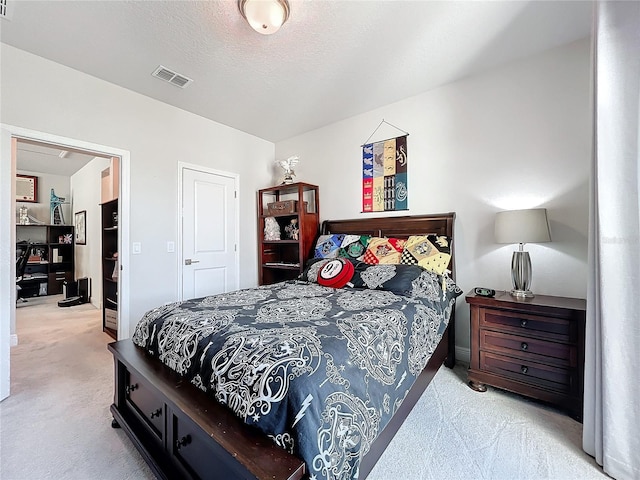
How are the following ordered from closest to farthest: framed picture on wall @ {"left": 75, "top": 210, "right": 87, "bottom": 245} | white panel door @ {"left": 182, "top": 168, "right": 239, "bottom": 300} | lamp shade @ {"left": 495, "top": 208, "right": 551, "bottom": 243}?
lamp shade @ {"left": 495, "top": 208, "right": 551, "bottom": 243} < white panel door @ {"left": 182, "top": 168, "right": 239, "bottom": 300} < framed picture on wall @ {"left": 75, "top": 210, "right": 87, "bottom": 245}

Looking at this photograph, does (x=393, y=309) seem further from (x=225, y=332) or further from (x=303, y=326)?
(x=225, y=332)

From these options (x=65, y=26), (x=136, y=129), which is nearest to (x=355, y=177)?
(x=136, y=129)

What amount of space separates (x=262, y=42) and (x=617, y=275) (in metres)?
2.74

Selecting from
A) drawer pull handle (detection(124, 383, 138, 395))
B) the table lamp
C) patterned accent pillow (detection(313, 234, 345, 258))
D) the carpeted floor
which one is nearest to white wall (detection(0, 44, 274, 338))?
the carpeted floor

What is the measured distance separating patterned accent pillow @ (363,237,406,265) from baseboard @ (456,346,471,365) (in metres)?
1.06

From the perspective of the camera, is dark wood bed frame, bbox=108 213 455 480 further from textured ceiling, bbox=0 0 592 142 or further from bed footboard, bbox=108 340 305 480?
textured ceiling, bbox=0 0 592 142

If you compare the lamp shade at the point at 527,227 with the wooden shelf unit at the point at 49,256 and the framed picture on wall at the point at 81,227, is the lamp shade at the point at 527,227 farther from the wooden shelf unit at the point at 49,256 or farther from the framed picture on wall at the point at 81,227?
the wooden shelf unit at the point at 49,256

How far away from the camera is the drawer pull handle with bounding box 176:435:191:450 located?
1.17 m

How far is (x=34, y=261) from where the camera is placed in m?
5.88

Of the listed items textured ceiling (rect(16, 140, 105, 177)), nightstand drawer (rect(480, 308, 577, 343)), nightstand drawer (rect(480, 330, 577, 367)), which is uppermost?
textured ceiling (rect(16, 140, 105, 177))

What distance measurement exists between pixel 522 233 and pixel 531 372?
0.99 metres

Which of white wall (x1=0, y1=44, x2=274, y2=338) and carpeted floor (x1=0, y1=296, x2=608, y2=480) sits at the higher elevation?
white wall (x1=0, y1=44, x2=274, y2=338)

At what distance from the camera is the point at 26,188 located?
5.89 m

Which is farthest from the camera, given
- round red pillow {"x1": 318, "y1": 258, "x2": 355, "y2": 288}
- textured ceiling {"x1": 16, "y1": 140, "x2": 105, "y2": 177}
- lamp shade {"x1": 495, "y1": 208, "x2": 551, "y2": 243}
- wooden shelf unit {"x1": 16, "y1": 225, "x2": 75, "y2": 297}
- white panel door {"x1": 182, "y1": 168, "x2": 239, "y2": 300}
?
wooden shelf unit {"x1": 16, "y1": 225, "x2": 75, "y2": 297}
